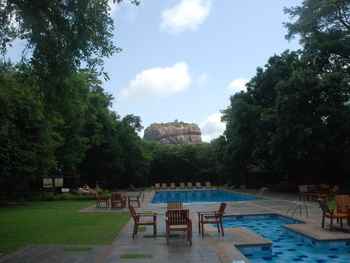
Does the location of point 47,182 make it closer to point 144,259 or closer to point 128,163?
point 128,163

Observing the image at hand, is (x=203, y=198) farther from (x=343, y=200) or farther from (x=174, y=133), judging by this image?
(x=174, y=133)

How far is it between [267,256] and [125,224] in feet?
15.6

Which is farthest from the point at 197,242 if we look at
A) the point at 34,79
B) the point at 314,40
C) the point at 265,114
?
the point at 314,40

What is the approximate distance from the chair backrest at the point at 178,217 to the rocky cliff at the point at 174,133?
60.8 metres

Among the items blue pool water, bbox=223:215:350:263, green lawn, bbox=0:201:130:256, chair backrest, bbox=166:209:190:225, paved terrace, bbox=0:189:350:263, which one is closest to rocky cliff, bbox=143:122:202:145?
green lawn, bbox=0:201:130:256

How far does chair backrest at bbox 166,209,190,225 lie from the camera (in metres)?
7.32

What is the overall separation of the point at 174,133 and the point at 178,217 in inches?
2540

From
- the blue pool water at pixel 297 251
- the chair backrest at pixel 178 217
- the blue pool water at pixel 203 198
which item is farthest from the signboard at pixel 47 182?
the blue pool water at pixel 297 251

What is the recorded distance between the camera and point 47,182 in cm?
2105

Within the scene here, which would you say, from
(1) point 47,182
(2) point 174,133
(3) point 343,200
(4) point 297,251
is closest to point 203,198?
(1) point 47,182

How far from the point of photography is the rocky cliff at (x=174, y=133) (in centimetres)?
7038

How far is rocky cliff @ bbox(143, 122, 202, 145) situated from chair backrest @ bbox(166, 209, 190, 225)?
60.8 metres

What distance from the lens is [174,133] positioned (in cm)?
7188

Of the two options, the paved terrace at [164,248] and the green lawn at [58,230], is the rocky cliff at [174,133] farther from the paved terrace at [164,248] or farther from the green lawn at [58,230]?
the paved terrace at [164,248]
